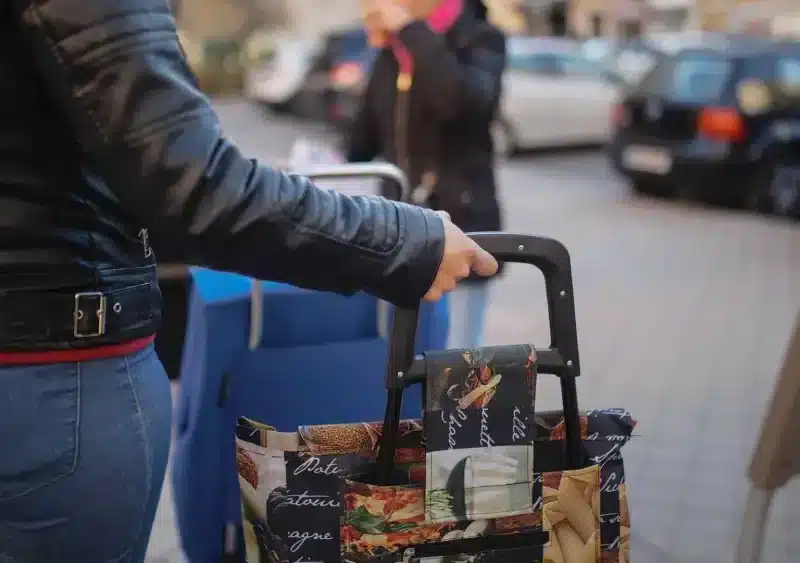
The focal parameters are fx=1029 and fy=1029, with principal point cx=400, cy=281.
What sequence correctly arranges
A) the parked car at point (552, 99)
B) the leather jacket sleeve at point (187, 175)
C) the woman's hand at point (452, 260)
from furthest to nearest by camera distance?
the parked car at point (552, 99) → the woman's hand at point (452, 260) → the leather jacket sleeve at point (187, 175)

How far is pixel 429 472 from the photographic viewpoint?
146 centimetres

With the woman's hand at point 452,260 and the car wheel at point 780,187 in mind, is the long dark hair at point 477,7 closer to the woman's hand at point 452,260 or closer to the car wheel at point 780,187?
the woman's hand at point 452,260

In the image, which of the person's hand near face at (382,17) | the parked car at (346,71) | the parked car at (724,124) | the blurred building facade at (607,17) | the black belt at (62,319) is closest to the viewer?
the black belt at (62,319)

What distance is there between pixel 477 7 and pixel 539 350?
7.09ft

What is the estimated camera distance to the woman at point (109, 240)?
106 centimetres

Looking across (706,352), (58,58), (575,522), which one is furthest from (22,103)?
(706,352)

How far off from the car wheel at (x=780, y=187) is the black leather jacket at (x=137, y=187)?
8.11 meters

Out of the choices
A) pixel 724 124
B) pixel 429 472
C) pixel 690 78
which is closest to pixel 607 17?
pixel 690 78

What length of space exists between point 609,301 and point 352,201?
5371 mm

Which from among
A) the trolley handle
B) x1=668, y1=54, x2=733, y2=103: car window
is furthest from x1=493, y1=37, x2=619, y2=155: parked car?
the trolley handle

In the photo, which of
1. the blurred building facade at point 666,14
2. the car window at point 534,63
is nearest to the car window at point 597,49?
the car window at point 534,63

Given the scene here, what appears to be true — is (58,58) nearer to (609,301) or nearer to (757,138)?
(609,301)

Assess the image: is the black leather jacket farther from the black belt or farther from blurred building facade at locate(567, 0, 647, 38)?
blurred building facade at locate(567, 0, 647, 38)

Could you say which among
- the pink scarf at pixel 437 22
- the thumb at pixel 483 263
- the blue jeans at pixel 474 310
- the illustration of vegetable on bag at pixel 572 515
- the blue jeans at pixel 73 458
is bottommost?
the blue jeans at pixel 474 310
